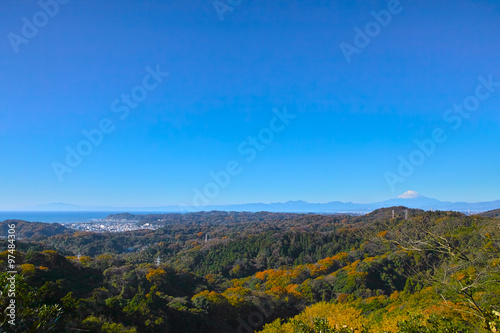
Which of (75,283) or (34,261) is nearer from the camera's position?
(75,283)

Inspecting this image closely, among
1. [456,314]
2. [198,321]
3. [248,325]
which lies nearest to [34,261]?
[198,321]

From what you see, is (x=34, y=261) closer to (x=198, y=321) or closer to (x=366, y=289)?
(x=198, y=321)

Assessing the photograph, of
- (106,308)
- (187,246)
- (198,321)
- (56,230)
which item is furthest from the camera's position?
(56,230)

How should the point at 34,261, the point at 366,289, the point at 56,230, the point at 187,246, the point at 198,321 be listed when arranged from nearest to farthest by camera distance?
the point at 198,321 < the point at 34,261 < the point at 366,289 < the point at 187,246 < the point at 56,230

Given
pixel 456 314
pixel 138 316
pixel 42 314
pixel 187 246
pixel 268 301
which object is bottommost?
pixel 187 246

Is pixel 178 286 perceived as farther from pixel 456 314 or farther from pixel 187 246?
pixel 187 246

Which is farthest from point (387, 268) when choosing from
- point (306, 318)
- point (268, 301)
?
point (306, 318)

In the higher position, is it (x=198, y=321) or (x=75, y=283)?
(x=75, y=283)
